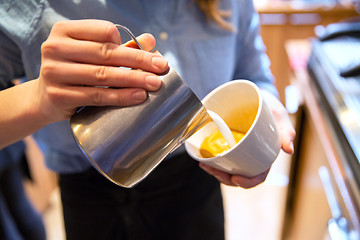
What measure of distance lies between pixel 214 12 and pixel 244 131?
22 cm

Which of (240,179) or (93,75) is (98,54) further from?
(240,179)

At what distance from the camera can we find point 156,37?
523mm

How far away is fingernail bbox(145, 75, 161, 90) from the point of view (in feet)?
1.12

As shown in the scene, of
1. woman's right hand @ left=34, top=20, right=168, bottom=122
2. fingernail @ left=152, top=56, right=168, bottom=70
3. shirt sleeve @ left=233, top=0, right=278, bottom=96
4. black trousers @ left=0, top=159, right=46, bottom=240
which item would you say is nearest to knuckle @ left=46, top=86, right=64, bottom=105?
woman's right hand @ left=34, top=20, right=168, bottom=122

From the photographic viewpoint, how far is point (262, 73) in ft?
2.29

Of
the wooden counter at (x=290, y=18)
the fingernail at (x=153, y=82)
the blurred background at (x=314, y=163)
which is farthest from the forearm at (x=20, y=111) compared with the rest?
the wooden counter at (x=290, y=18)

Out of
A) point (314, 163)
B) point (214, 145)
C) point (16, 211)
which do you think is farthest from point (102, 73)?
point (16, 211)

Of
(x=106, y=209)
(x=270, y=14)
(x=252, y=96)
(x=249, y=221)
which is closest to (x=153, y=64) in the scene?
(x=252, y=96)

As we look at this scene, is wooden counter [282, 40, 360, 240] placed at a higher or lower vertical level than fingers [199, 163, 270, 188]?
lower

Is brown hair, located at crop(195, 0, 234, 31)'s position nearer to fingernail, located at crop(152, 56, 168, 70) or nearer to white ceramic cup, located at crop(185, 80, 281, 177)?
white ceramic cup, located at crop(185, 80, 281, 177)

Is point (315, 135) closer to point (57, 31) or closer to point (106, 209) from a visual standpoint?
point (106, 209)

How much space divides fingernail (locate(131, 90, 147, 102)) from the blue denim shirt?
0.20m

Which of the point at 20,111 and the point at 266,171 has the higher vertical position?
the point at 20,111

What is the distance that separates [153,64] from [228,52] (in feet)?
0.95
